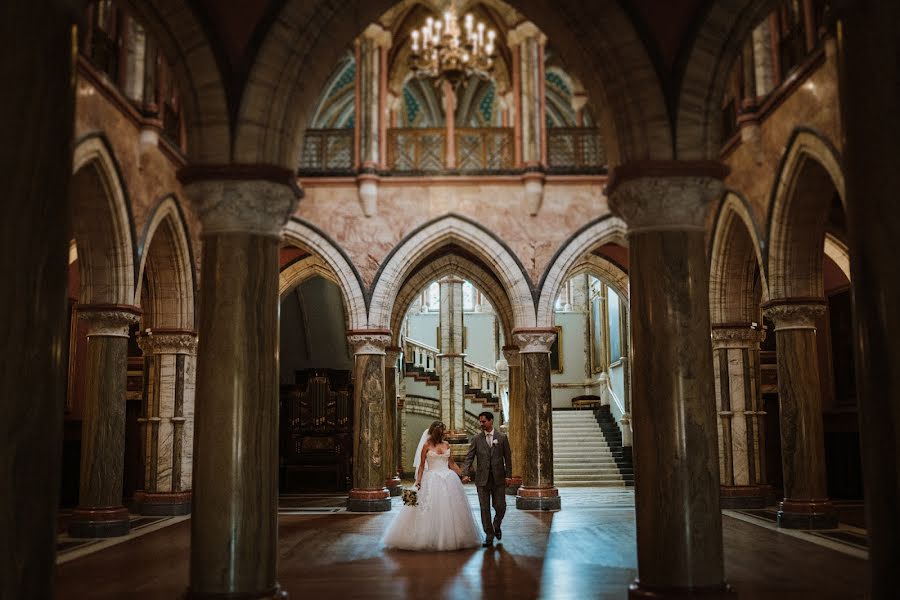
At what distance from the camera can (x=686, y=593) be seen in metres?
5.38

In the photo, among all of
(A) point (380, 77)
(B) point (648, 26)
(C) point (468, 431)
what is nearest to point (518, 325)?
(A) point (380, 77)

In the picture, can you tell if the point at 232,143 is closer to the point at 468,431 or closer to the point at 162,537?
the point at 162,537

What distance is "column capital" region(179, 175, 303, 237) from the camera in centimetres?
582

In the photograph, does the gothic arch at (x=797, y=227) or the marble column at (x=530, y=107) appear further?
the marble column at (x=530, y=107)

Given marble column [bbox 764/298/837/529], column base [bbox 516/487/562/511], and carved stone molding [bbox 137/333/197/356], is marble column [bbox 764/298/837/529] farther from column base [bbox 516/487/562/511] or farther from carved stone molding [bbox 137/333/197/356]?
carved stone molding [bbox 137/333/197/356]

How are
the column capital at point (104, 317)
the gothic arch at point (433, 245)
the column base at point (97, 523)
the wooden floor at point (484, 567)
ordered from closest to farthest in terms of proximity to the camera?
the wooden floor at point (484, 567)
the column base at point (97, 523)
the column capital at point (104, 317)
the gothic arch at point (433, 245)

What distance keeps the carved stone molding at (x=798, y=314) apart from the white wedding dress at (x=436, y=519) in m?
4.99

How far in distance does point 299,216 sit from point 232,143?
904cm

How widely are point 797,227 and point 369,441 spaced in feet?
24.4

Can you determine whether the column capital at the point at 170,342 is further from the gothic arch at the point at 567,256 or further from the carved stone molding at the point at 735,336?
the carved stone molding at the point at 735,336

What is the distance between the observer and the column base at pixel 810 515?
10.9 metres

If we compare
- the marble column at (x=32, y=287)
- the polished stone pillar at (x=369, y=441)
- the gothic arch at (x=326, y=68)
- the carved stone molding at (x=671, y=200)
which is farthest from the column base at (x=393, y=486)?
the marble column at (x=32, y=287)

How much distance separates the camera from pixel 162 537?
1072 cm

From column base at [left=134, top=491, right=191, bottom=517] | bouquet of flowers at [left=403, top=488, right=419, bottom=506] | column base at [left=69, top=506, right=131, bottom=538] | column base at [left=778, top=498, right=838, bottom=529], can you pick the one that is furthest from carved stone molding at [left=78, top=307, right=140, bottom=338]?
column base at [left=778, top=498, right=838, bottom=529]
